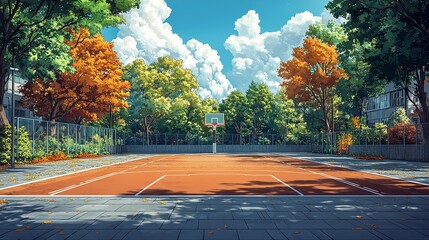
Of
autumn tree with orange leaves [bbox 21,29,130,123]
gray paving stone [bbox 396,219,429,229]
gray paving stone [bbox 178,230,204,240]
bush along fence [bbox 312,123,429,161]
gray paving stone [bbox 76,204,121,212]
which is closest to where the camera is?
gray paving stone [bbox 178,230,204,240]

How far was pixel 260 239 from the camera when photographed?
7.05m

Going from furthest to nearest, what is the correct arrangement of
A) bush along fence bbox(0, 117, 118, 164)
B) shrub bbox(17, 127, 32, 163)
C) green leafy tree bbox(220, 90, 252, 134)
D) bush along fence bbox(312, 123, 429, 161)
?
green leafy tree bbox(220, 90, 252, 134)
bush along fence bbox(312, 123, 429, 161)
shrub bbox(17, 127, 32, 163)
bush along fence bbox(0, 117, 118, 164)

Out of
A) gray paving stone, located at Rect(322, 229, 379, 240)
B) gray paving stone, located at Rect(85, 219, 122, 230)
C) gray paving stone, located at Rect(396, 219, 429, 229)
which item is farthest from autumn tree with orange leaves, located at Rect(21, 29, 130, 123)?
gray paving stone, located at Rect(322, 229, 379, 240)

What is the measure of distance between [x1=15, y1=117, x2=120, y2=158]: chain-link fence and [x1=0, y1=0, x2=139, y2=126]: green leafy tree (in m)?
3.81

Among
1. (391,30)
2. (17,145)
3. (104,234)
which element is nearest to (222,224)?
(104,234)

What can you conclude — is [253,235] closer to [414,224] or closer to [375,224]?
[375,224]

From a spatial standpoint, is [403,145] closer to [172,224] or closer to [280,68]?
[280,68]

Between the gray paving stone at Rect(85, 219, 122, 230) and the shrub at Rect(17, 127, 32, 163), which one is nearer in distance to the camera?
the gray paving stone at Rect(85, 219, 122, 230)

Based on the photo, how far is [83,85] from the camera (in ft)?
137

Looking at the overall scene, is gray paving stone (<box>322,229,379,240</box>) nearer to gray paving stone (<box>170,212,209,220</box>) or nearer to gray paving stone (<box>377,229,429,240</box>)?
gray paving stone (<box>377,229,429,240</box>)

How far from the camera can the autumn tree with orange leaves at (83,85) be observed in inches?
1606

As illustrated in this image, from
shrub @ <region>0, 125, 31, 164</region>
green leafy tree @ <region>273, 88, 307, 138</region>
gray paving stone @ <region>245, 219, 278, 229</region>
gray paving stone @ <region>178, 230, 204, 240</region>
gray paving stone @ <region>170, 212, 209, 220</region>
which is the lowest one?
gray paving stone @ <region>170, 212, 209, 220</region>

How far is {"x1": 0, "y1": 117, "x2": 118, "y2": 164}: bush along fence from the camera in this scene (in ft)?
91.4

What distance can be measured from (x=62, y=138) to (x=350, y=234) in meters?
34.6
